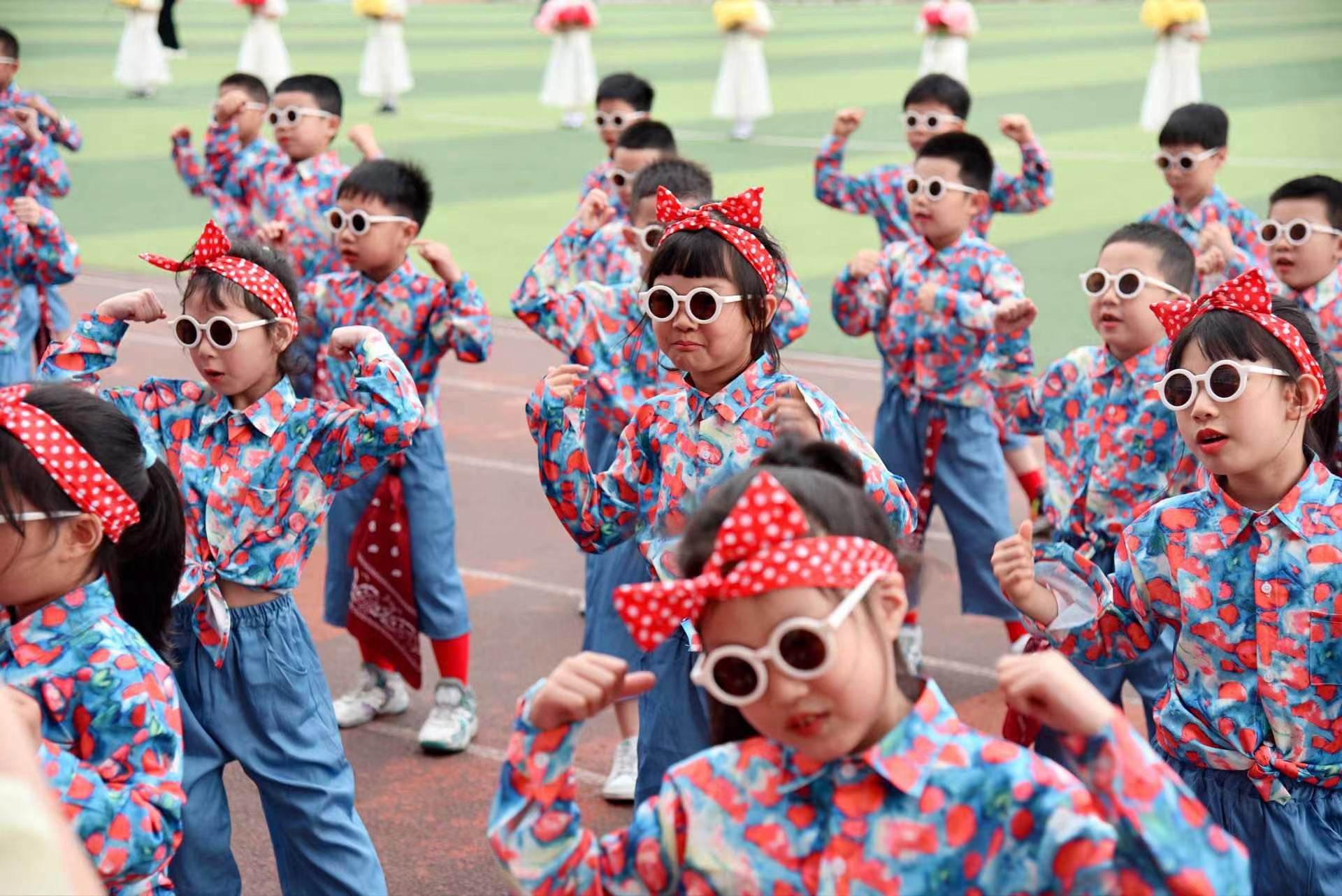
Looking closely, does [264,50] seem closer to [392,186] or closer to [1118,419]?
[392,186]

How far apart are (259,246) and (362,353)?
0.51 m

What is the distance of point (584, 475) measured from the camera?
423 centimetres

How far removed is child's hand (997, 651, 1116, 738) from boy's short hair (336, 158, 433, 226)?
430 centimetres

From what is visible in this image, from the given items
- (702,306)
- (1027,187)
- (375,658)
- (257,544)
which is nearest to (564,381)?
(702,306)

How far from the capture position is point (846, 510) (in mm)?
2609

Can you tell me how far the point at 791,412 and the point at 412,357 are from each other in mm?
2586

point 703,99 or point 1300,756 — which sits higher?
point 703,99

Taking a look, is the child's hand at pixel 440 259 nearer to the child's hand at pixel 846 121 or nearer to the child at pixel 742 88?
the child's hand at pixel 846 121

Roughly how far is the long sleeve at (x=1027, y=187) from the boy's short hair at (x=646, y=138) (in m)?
Answer: 1.82

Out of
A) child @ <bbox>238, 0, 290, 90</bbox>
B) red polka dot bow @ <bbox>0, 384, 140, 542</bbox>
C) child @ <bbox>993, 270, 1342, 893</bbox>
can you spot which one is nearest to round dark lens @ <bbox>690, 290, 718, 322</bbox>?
child @ <bbox>993, 270, 1342, 893</bbox>

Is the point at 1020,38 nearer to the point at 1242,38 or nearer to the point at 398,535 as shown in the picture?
the point at 1242,38

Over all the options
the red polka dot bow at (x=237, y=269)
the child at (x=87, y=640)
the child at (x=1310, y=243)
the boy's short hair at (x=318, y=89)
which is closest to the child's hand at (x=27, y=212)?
the boy's short hair at (x=318, y=89)

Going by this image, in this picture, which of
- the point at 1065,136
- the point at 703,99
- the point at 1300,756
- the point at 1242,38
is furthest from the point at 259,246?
the point at 1242,38

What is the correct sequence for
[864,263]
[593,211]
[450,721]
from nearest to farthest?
[450,721], [593,211], [864,263]
